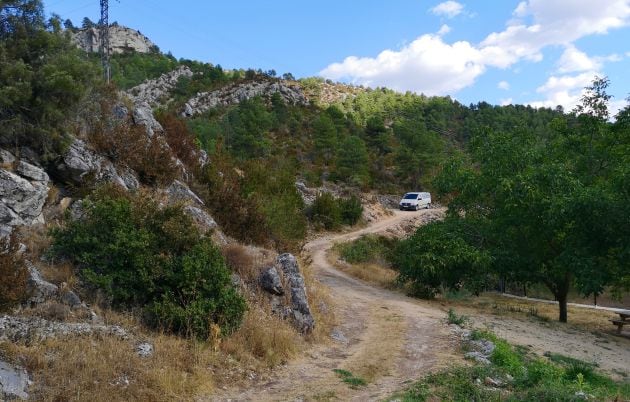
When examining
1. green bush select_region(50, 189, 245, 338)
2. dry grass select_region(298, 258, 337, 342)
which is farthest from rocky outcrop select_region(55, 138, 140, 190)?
dry grass select_region(298, 258, 337, 342)

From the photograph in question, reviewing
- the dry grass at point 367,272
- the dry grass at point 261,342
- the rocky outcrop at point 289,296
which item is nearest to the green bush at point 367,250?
the dry grass at point 367,272

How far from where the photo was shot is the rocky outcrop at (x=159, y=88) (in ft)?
233

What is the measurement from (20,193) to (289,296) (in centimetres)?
553

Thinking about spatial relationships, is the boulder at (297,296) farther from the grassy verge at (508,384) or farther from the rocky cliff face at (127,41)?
the rocky cliff face at (127,41)

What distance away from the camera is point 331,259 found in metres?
23.2

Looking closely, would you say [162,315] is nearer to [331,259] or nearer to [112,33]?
[331,259]

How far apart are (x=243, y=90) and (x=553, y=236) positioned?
210 feet

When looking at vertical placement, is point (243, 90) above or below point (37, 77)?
above

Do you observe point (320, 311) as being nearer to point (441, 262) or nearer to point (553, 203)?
point (441, 262)

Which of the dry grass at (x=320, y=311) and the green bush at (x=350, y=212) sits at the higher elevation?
the green bush at (x=350, y=212)

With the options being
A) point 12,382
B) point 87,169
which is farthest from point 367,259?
point 12,382

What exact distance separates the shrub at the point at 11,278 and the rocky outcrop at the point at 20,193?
132 cm

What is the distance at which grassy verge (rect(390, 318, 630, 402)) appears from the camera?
6406mm

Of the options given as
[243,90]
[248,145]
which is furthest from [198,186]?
[243,90]
